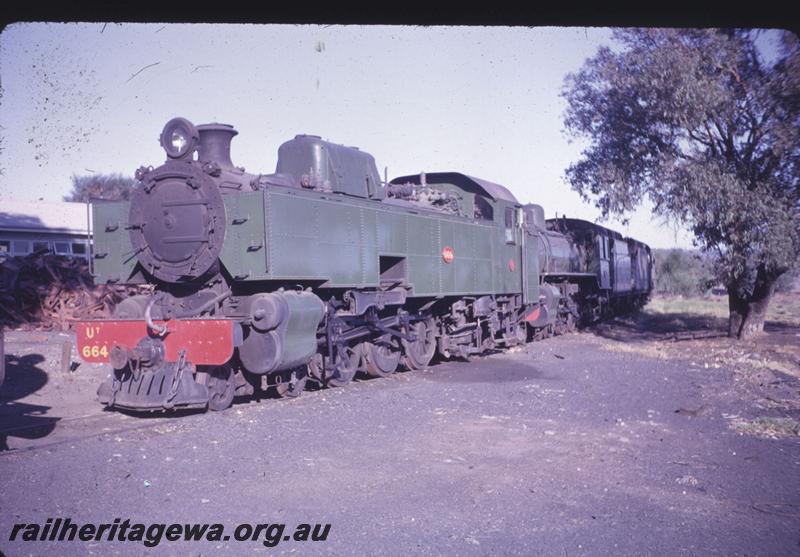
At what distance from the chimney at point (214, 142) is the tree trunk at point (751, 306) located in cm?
1353

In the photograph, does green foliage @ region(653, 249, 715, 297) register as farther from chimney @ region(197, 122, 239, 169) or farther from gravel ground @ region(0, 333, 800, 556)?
chimney @ region(197, 122, 239, 169)

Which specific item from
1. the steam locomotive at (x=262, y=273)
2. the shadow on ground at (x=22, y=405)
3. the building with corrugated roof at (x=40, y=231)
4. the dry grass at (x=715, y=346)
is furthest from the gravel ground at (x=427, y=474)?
the building with corrugated roof at (x=40, y=231)

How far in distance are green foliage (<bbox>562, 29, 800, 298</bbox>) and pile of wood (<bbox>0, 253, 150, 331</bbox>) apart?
1341 cm

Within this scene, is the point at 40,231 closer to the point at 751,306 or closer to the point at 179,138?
the point at 179,138

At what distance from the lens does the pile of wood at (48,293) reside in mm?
17703

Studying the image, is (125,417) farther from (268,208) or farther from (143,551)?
(143,551)

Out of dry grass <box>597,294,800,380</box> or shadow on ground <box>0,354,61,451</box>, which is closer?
shadow on ground <box>0,354,61,451</box>

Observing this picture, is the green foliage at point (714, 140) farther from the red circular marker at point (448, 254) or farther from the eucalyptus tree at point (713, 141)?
the red circular marker at point (448, 254)

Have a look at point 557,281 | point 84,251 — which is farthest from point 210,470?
point 84,251

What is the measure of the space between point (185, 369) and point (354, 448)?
2.61 metres

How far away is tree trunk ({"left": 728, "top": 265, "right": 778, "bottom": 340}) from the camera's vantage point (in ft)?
56.9

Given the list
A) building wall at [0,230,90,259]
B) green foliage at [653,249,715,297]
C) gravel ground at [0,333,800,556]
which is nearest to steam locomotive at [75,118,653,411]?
gravel ground at [0,333,800,556]

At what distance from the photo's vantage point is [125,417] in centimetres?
838

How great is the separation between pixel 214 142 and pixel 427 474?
220 inches
